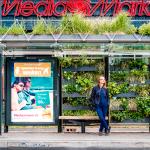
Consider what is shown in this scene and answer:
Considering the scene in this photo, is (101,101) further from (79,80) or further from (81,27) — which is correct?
(81,27)

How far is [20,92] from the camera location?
1816 cm

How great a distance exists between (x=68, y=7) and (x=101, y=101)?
17435mm

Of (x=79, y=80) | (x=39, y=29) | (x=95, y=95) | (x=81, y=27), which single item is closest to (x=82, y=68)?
(x=79, y=80)

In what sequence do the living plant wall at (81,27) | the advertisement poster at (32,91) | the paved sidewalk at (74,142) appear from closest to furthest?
the paved sidewalk at (74,142), the living plant wall at (81,27), the advertisement poster at (32,91)

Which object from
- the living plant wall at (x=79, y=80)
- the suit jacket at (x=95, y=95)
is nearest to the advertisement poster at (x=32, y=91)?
the living plant wall at (x=79, y=80)

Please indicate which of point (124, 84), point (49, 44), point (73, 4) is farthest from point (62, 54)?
point (73, 4)

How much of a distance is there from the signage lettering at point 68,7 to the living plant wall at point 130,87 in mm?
16027

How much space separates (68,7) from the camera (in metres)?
34.4

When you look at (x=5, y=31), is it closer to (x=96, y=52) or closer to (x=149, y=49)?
(x=96, y=52)

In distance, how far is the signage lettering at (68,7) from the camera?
34188 millimetres

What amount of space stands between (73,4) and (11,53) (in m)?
16.5

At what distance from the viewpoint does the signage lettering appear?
112 ft

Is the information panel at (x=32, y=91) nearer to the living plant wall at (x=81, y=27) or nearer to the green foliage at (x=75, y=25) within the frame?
the living plant wall at (x=81, y=27)

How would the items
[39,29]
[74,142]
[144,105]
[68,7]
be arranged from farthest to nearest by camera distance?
[68,7] → [144,105] → [39,29] → [74,142]
